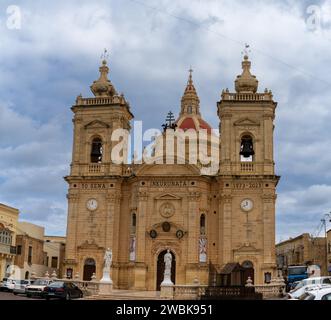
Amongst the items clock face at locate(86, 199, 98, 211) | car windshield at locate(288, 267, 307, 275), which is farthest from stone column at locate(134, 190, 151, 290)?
car windshield at locate(288, 267, 307, 275)

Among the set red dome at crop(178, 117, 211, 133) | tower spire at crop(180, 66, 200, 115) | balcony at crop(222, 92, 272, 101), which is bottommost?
balcony at crop(222, 92, 272, 101)

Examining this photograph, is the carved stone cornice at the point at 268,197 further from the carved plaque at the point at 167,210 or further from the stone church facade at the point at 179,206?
the carved plaque at the point at 167,210

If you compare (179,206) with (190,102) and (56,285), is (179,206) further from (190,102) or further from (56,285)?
(190,102)

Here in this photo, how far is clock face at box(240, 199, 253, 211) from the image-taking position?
41.7 metres

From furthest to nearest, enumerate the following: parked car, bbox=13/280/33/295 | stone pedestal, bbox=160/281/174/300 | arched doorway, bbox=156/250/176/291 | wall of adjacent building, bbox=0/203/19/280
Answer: wall of adjacent building, bbox=0/203/19/280 < arched doorway, bbox=156/250/176/291 < parked car, bbox=13/280/33/295 < stone pedestal, bbox=160/281/174/300

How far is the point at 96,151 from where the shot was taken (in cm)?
4534

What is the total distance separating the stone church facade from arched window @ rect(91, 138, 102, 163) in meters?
0.38

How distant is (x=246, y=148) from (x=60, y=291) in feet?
65.4

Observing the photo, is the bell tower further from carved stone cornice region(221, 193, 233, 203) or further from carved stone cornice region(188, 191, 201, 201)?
carved stone cornice region(221, 193, 233, 203)

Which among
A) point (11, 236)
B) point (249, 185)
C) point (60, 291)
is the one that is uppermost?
point (249, 185)

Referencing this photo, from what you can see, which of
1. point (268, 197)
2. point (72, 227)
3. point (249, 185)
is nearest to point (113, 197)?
point (72, 227)

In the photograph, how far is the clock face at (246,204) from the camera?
41688 mm
